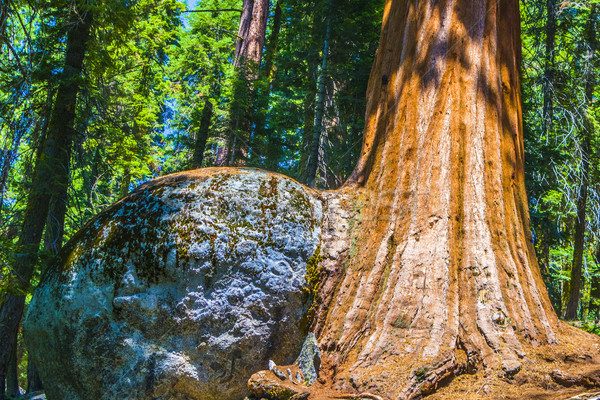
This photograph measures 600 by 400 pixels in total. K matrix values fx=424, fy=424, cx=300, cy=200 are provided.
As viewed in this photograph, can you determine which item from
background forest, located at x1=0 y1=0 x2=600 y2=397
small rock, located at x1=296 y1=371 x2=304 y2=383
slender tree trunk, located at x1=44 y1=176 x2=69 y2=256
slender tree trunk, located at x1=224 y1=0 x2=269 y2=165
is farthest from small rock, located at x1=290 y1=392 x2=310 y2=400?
slender tree trunk, located at x1=224 y1=0 x2=269 y2=165

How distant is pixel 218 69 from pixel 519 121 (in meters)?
10.9

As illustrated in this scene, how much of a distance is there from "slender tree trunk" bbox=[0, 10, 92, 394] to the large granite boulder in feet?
11.5

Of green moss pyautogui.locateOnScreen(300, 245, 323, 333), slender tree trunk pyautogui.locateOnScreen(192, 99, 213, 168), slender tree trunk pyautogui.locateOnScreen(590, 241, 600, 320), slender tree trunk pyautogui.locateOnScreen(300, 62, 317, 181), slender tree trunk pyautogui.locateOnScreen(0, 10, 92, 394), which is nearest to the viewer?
green moss pyautogui.locateOnScreen(300, 245, 323, 333)

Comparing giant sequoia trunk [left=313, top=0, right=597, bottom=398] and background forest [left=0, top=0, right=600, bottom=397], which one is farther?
background forest [left=0, top=0, right=600, bottom=397]

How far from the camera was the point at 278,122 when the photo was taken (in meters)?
12.4

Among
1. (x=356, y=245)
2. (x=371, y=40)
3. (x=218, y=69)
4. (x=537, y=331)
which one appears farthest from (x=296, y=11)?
(x=537, y=331)

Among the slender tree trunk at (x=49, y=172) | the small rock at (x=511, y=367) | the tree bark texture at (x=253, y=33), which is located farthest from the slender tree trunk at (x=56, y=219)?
the tree bark texture at (x=253, y=33)

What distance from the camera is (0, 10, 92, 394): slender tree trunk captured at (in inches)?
269

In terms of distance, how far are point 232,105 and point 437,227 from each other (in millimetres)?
9647

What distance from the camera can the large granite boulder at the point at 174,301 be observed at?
11.5ft

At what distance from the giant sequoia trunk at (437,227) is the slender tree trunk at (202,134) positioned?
357 inches

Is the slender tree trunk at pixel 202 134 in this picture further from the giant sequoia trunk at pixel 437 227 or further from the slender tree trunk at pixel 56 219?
the giant sequoia trunk at pixel 437 227

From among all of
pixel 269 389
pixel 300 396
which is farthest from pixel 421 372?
pixel 269 389

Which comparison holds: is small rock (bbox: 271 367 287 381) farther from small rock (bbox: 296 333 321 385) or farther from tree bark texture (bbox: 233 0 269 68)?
tree bark texture (bbox: 233 0 269 68)
